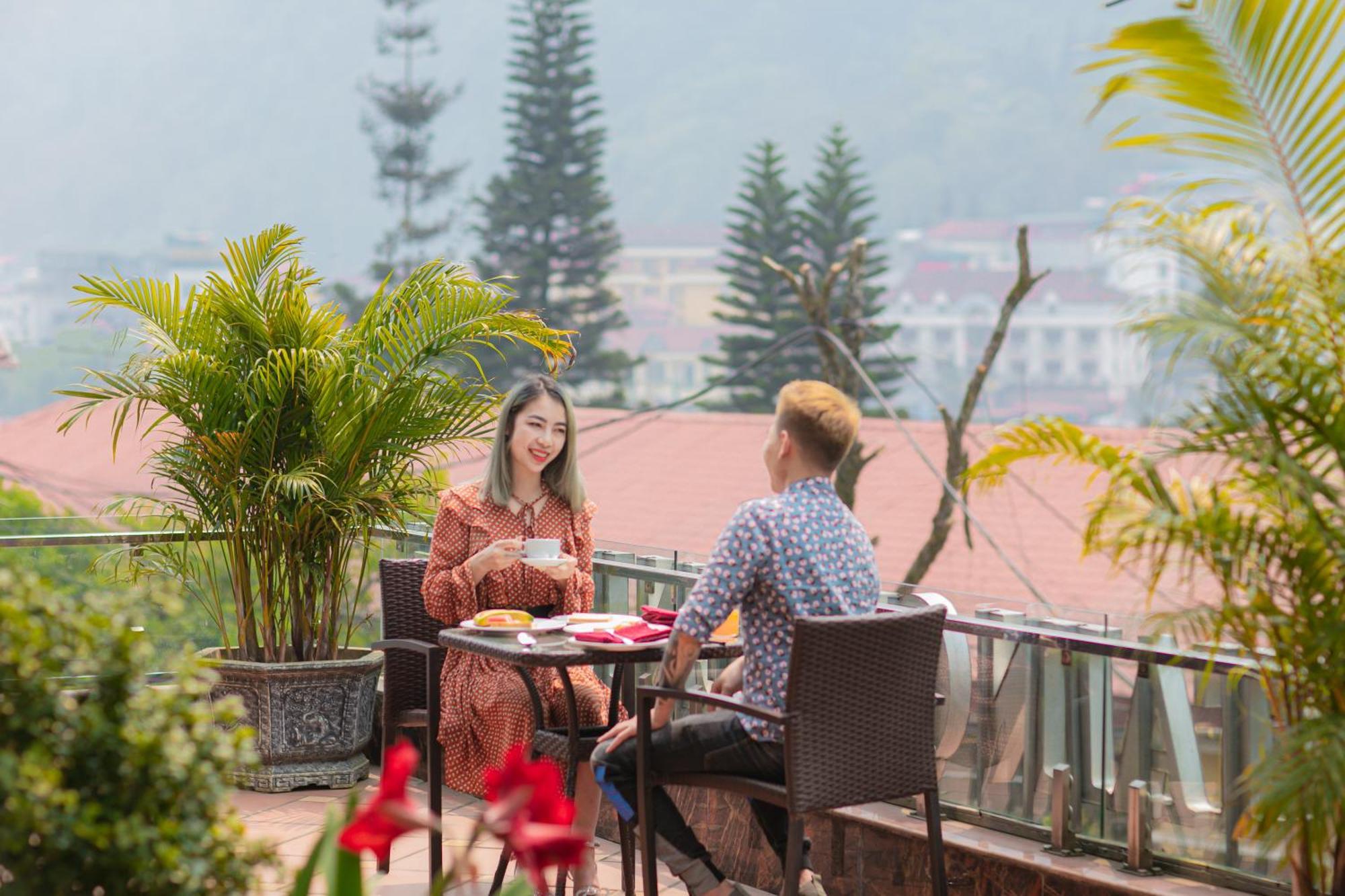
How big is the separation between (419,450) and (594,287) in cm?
3724

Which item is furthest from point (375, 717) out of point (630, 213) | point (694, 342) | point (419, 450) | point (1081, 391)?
point (630, 213)

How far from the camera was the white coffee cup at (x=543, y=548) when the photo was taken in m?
3.70

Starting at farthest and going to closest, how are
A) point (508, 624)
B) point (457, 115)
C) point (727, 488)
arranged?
point (457, 115) → point (727, 488) → point (508, 624)

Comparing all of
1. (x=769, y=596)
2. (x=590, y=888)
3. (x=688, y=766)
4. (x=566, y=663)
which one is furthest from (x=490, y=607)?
(x=769, y=596)

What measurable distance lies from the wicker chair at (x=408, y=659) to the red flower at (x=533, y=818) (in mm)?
2317

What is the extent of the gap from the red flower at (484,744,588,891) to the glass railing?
6.02 feet

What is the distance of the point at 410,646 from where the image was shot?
3.94 metres

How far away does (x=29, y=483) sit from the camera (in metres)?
39.8

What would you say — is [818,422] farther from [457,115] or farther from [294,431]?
[457,115]

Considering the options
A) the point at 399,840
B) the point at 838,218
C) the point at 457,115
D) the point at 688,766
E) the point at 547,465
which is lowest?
the point at 399,840

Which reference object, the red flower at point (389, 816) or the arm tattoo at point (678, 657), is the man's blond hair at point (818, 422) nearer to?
the arm tattoo at point (678, 657)

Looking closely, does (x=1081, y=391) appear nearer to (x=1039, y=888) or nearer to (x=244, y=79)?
(x=244, y=79)

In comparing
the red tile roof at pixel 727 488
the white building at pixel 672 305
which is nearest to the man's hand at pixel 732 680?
the red tile roof at pixel 727 488

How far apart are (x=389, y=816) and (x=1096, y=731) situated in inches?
92.2
